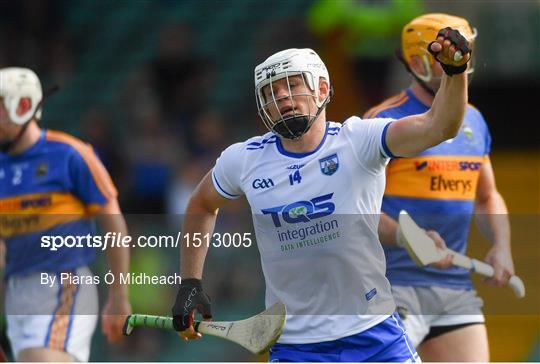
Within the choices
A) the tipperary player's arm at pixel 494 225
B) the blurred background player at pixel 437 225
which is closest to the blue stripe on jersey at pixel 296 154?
the blurred background player at pixel 437 225

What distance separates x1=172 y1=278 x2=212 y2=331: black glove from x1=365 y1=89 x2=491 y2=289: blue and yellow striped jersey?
112 centimetres

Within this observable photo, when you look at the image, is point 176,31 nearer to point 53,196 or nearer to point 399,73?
point 399,73

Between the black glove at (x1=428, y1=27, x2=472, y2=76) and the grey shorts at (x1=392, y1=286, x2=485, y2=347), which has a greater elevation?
the black glove at (x1=428, y1=27, x2=472, y2=76)

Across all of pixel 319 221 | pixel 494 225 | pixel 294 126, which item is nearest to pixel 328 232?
pixel 319 221

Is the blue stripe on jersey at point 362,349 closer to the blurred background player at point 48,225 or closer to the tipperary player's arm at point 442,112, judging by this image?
the tipperary player's arm at point 442,112

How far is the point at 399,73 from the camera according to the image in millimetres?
10953

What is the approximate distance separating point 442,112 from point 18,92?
9.03 feet

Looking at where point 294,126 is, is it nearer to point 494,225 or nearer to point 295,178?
point 295,178

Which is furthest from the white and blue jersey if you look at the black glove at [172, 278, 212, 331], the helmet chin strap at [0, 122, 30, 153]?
the helmet chin strap at [0, 122, 30, 153]

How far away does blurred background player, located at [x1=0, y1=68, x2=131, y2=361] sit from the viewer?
6477 millimetres

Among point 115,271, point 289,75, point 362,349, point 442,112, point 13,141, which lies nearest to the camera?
point 442,112

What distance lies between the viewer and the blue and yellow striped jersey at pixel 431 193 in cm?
625

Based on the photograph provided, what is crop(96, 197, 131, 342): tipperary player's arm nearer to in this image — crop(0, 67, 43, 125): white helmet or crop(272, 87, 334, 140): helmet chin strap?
crop(0, 67, 43, 125): white helmet

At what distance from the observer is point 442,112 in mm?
4660
